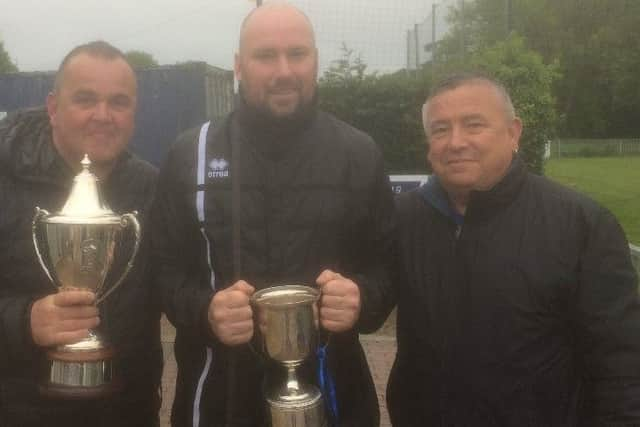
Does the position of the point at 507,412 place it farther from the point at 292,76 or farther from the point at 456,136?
the point at 292,76

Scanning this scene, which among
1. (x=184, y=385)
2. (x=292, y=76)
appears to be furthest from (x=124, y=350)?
(x=292, y=76)

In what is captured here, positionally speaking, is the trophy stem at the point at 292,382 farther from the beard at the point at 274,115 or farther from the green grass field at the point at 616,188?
the green grass field at the point at 616,188

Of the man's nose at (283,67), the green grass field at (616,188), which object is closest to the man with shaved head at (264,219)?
the man's nose at (283,67)

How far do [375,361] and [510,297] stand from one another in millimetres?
4084

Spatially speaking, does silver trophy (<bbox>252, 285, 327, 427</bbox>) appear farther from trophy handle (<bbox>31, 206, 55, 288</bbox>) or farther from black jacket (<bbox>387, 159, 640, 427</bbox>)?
trophy handle (<bbox>31, 206, 55, 288</bbox>)

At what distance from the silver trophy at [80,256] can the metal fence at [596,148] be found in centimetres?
5069

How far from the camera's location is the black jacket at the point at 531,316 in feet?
8.48

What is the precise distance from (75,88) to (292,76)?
83 centimetres

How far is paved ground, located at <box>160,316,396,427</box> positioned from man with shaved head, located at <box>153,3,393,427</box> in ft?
8.94

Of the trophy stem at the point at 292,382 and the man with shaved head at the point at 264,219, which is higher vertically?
the man with shaved head at the point at 264,219

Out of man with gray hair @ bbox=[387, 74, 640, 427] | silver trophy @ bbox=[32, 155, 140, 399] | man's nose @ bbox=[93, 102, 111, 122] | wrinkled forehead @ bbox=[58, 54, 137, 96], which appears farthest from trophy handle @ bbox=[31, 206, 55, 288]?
man with gray hair @ bbox=[387, 74, 640, 427]

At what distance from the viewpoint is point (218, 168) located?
2748mm

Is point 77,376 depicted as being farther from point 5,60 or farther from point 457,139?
point 5,60

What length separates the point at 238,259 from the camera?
2.65 m
